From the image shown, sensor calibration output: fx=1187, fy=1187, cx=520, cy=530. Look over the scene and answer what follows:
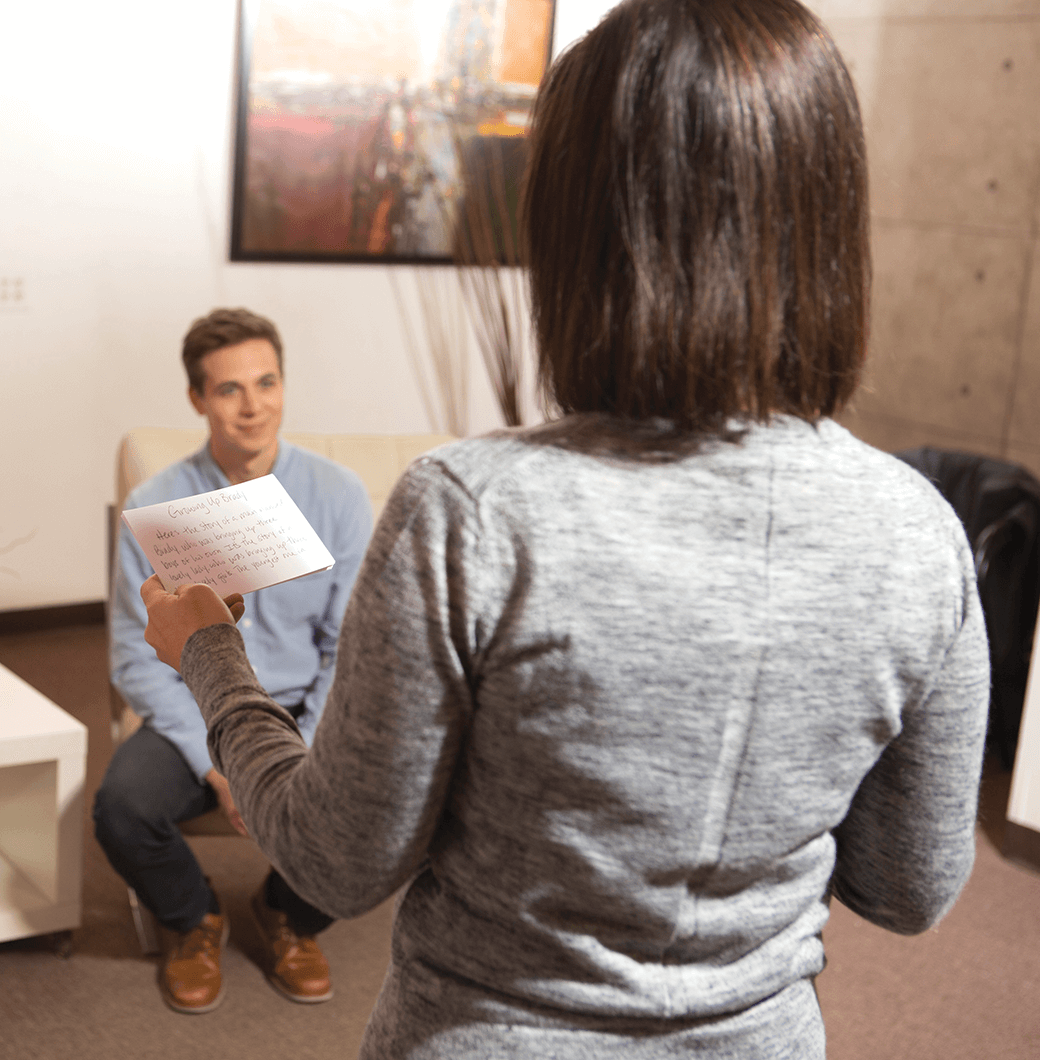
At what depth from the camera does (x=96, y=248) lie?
3.94 meters

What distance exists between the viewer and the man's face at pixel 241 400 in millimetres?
2346

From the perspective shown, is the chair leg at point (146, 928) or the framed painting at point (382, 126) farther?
the framed painting at point (382, 126)

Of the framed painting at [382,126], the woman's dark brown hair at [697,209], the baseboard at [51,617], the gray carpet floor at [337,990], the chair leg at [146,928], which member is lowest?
the gray carpet floor at [337,990]

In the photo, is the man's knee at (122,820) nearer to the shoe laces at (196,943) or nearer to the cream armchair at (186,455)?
the cream armchair at (186,455)

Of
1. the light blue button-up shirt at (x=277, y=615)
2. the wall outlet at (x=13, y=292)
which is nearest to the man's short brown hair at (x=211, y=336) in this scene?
the light blue button-up shirt at (x=277, y=615)

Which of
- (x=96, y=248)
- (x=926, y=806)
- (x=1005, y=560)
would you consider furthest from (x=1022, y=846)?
(x=96, y=248)

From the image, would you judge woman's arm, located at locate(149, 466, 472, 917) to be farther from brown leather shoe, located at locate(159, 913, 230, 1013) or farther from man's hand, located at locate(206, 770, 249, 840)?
brown leather shoe, located at locate(159, 913, 230, 1013)

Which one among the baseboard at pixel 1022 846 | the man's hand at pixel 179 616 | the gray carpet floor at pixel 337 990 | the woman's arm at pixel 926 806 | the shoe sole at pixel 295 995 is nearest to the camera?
the woman's arm at pixel 926 806

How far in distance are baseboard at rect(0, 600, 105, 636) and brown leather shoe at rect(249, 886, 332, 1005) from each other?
2.10m

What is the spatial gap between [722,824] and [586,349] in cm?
30

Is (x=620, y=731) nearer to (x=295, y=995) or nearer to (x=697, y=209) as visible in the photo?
(x=697, y=209)

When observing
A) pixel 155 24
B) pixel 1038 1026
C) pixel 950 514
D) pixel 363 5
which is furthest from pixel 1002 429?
pixel 950 514

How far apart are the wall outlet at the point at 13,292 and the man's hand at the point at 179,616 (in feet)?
10.6

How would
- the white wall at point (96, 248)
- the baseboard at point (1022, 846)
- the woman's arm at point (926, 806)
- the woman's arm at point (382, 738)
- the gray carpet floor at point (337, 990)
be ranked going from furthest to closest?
the white wall at point (96, 248) < the baseboard at point (1022, 846) < the gray carpet floor at point (337, 990) < the woman's arm at point (926, 806) < the woman's arm at point (382, 738)
